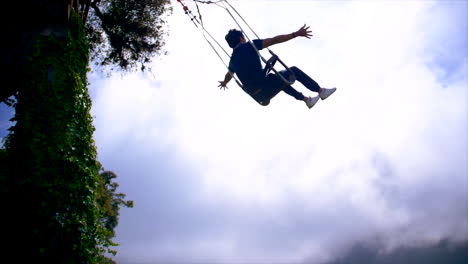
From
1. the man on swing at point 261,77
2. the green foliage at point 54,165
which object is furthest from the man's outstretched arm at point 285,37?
the green foliage at point 54,165

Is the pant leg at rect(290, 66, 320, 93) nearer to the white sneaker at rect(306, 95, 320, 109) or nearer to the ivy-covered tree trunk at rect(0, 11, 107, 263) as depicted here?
the white sneaker at rect(306, 95, 320, 109)

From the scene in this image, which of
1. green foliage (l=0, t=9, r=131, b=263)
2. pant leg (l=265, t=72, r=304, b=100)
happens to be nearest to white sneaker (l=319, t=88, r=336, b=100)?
pant leg (l=265, t=72, r=304, b=100)

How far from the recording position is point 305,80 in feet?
19.5

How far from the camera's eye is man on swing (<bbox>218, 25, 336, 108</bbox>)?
19.0ft

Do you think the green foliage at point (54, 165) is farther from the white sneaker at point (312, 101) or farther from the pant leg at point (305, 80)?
the white sneaker at point (312, 101)

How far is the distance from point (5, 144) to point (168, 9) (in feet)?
28.6

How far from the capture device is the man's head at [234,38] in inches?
243

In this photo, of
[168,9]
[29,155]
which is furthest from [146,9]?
[29,155]

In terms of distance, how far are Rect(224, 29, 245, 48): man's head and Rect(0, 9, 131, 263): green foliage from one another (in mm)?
2839

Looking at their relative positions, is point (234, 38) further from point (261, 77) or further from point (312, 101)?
point (312, 101)

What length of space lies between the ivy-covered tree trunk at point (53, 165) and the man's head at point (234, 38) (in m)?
2.85

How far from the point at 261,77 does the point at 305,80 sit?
35.0 inches

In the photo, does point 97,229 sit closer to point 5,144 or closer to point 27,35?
point 5,144

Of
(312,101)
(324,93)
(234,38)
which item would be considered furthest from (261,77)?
(324,93)
